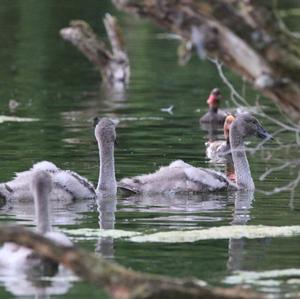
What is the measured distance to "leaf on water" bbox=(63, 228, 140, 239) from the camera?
13328 millimetres

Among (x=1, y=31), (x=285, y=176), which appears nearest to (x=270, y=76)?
(x=285, y=176)

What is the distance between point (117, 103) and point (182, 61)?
19.1 meters

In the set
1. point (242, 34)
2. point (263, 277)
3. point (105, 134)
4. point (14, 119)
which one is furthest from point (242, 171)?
point (242, 34)

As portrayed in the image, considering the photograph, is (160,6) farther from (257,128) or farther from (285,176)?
(257,128)

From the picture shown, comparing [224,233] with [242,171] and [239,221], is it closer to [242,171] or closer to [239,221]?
[239,221]

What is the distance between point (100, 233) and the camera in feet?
44.1

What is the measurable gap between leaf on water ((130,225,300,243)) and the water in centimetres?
16

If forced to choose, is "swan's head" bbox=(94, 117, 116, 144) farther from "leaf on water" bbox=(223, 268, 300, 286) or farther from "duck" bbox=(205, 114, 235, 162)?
"leaf on water" bbox=(223, 268, 300, 286)

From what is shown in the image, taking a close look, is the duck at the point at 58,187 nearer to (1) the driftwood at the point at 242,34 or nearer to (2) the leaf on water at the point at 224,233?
(2) the leaf on water at the point at 224,233

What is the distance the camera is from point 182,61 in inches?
362

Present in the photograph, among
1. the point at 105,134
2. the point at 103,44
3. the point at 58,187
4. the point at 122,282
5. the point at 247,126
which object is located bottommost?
the point at 122,282

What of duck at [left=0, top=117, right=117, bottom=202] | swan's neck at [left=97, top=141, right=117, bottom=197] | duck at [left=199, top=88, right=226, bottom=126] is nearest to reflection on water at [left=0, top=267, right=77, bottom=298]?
duck at [left=0, top=117, right=117, bottom=202]

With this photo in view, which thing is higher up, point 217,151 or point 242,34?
point 242,34

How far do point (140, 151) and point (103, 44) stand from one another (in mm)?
9617
